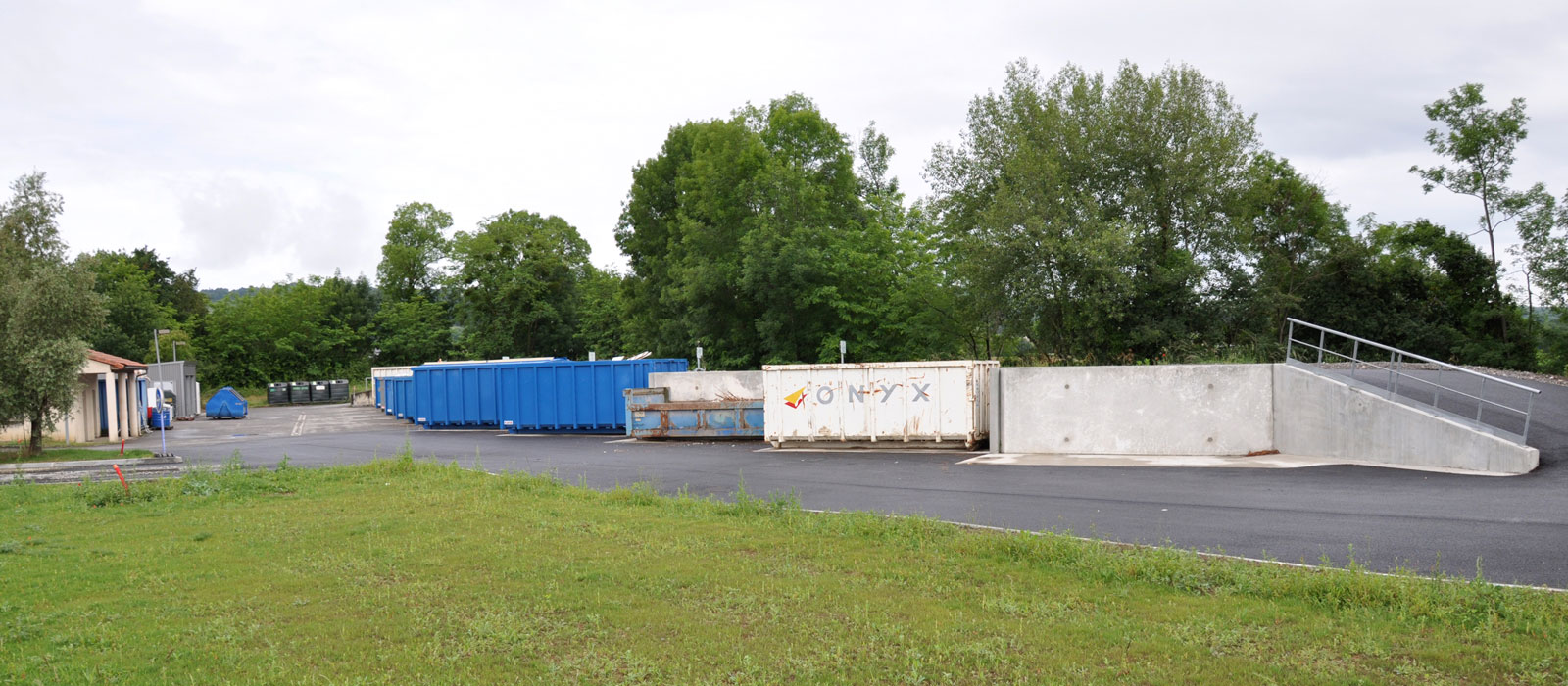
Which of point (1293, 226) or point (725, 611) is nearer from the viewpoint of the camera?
point (725, 611)

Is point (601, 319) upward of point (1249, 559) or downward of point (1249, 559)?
upward

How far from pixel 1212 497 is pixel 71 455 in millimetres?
25028

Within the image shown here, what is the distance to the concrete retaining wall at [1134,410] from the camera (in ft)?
55.7

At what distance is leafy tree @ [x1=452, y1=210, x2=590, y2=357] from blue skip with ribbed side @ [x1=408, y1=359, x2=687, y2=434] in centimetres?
3046

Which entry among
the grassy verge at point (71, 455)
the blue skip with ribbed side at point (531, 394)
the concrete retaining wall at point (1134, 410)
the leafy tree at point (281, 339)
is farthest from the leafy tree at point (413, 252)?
the concrete retaining wall at point (1134, 410)

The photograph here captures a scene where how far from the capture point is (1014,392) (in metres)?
18.6

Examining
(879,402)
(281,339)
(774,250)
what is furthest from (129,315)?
(879,402)

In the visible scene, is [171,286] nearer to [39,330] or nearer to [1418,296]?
[39,330]

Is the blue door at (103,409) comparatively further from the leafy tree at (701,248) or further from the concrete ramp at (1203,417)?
the concrete ramp at (1203,417)

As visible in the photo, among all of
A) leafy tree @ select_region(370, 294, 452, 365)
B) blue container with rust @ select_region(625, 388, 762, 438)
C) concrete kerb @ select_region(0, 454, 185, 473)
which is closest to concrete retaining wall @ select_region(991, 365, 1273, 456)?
blue container with rust @ select_region(625, 388, 762, 438)

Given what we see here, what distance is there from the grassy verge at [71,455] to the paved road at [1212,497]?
13.0ft

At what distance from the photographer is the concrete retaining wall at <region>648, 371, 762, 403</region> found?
1005 inches

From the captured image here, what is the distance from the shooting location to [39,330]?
2211 cm

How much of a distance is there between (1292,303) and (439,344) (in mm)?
60748
